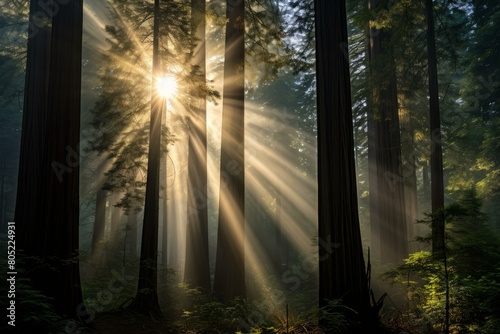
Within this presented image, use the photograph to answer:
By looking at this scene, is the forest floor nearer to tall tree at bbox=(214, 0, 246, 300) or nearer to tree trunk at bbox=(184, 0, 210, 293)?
tall tree at bbox=(214, 0, 246, 300)

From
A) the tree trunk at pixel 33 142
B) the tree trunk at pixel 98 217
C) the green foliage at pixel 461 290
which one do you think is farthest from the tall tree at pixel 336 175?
the tree trunk at pixel 98 217

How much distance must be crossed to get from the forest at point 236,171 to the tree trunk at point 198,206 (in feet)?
0.18

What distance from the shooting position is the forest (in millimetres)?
6035

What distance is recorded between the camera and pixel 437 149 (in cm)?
1033

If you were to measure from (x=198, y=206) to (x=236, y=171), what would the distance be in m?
3.17

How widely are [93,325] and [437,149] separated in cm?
1022

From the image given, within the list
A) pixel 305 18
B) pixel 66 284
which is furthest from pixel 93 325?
pixel 305 18

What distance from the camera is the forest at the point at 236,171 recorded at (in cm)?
604

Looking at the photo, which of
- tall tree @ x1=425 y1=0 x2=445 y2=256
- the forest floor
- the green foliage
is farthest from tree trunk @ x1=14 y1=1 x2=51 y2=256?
tall tree @ x1=425 y1=0 x2=445 y2=256

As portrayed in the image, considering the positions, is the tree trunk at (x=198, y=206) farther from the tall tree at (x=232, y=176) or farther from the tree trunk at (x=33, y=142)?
the tree trunk at (x=33, y=142)

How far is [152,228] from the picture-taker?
8.37 m

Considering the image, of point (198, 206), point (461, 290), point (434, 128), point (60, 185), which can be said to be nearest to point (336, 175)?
point (461, 290)

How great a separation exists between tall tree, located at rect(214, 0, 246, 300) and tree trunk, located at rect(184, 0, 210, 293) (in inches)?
72.8

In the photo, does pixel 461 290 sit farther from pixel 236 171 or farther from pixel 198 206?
pixel 198 206
